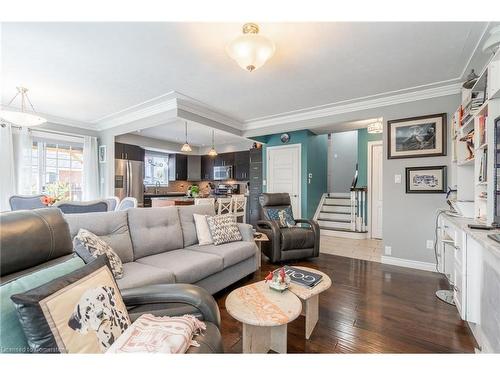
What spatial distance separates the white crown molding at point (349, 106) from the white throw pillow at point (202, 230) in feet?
8.46

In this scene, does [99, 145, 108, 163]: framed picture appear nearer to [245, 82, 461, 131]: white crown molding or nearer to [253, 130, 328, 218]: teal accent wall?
[245, 82, 461, 131]: white crown molding

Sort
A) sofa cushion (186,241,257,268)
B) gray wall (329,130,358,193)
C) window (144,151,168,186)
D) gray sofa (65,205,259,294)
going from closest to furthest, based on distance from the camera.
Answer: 1. gray sofa (65,205,259,294)
2. sofa cushion (186,241,257,268)
3. window (144,151,168,186)
4. gray wall (329,130,358,193)

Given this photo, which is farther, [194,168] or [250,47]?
[194,168]

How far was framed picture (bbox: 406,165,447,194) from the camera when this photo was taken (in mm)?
3074

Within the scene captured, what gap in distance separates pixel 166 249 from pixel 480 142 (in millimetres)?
3053

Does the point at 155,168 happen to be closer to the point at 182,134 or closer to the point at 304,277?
the point at 182,134

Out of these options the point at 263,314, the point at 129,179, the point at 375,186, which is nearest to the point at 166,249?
the point at 263,314

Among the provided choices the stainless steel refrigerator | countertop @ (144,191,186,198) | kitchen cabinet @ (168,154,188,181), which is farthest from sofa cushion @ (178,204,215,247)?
kitchen cabinet @ (168,154,188,181)

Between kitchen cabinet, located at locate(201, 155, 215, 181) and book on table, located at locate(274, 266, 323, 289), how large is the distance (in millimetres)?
6004

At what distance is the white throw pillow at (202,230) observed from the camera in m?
2.63

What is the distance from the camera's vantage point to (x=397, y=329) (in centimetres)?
181

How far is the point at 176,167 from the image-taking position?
7383 mm

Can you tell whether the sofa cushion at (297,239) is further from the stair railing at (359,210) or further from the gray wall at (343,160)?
the gray wall at (343,160)

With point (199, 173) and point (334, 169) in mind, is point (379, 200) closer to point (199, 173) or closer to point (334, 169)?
point (334, 169)
